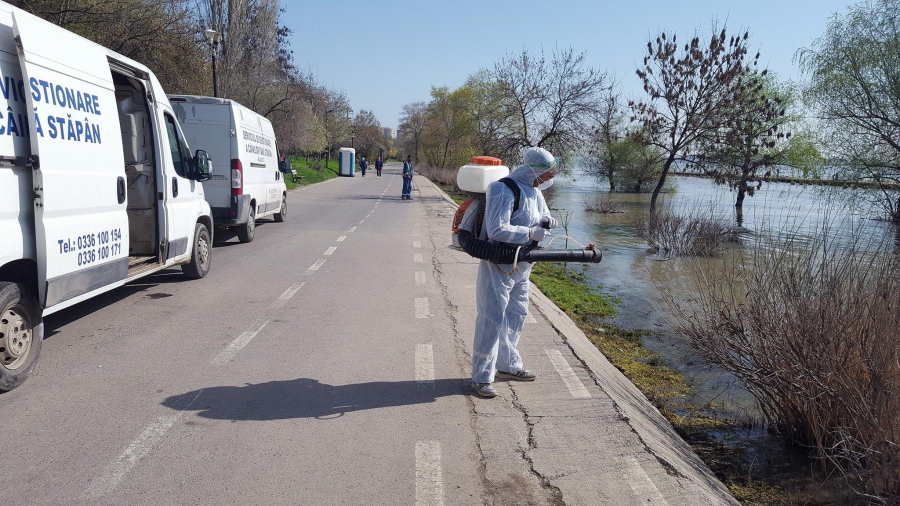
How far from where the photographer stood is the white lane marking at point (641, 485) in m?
3.37

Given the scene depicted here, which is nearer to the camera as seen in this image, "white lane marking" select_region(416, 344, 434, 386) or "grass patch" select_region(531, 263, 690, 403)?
"white lane marking" select_region(416, 344, 434, 386)

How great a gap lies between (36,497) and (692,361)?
645 cm

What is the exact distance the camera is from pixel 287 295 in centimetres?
828

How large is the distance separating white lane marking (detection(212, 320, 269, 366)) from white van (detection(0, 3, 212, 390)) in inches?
52.7

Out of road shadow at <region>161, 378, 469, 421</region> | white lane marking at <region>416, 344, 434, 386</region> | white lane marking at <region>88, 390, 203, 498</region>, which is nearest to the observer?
white lane marking at <region>88, 390, 203, 498</region>

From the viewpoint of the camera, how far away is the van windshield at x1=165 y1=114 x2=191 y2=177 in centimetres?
824

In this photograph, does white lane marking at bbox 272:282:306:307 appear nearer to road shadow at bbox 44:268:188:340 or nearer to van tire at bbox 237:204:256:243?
road shadow at bbox 44:268:188:340

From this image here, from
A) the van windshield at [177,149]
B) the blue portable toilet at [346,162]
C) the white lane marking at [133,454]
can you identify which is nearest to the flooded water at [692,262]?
the white lane marking at [133,454]

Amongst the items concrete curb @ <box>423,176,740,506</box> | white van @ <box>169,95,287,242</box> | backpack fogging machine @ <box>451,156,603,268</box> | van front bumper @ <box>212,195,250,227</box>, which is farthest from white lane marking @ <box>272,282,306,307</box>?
white van @ <box>169,95,287,242</box>

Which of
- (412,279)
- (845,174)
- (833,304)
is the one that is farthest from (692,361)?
(845,174)

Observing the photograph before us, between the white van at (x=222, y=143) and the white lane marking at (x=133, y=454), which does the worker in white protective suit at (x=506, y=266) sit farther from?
the white van at (x=222, y=143)

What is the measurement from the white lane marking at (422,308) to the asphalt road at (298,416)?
5 centimetres

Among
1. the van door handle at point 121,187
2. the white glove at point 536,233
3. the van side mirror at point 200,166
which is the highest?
the van side mirror at point 200,166

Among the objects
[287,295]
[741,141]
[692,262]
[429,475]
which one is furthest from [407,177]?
[429,475]
